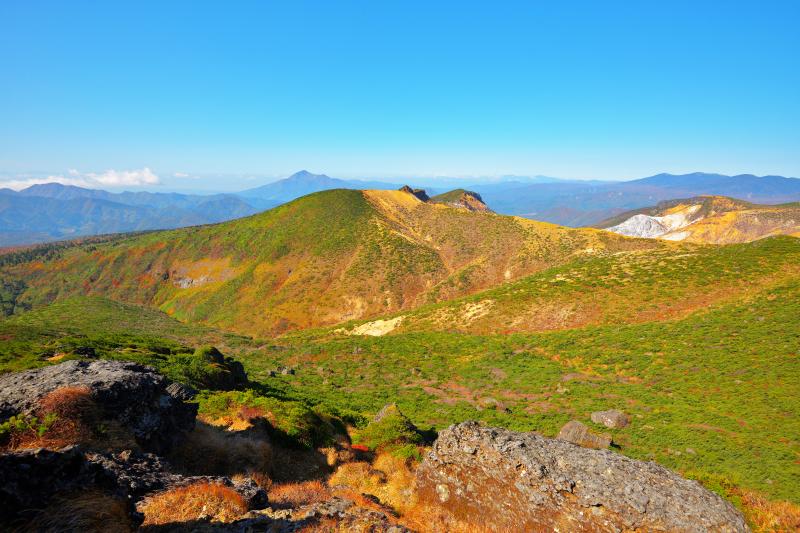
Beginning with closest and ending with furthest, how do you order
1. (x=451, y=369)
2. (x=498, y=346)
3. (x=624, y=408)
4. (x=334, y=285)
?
1. (x=624, y=408)
2. (x=451, y=369)
3. (x=498, y=346)
4. (x=334, y=285)

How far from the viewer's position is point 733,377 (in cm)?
2647

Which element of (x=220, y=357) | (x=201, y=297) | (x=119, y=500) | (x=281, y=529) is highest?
(x=119, y=500)

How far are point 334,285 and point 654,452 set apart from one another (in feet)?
209

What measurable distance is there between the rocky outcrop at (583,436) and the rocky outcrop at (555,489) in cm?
1086

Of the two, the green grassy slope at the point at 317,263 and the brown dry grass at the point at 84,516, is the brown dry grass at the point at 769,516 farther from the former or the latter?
the green grassy slope at the point at 317,263

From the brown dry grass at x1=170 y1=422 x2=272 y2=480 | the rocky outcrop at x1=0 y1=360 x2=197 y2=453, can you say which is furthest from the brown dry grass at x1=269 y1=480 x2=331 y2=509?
the rocky outcrop at x1=0 y1=360 x2=197 y2=453

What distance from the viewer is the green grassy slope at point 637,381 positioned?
20328mm

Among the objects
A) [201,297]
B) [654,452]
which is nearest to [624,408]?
[654,452]

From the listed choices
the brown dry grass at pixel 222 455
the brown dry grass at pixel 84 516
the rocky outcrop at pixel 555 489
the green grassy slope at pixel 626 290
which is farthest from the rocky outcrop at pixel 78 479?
the green grassy slope at pixel 626 290

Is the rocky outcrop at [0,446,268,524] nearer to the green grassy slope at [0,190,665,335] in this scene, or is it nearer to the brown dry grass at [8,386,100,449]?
the brown dry grass at [8,386,100,449]

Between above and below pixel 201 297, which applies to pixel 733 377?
above


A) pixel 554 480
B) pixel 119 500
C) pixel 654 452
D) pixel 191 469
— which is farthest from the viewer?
pixel 654 452

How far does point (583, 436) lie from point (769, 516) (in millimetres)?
11942

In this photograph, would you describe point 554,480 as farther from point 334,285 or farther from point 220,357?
point 334,285
